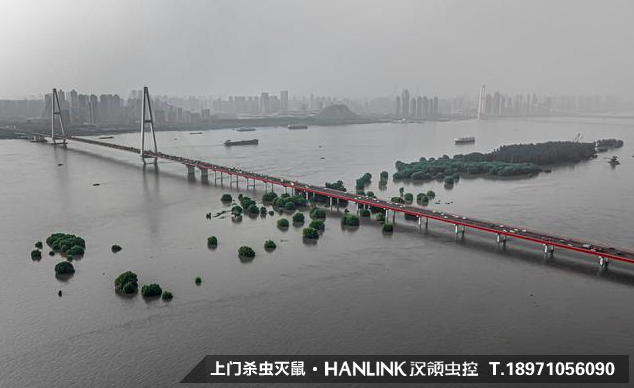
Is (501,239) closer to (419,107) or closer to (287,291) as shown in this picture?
(287,291)

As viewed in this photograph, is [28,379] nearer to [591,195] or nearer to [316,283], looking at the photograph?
[316,283]

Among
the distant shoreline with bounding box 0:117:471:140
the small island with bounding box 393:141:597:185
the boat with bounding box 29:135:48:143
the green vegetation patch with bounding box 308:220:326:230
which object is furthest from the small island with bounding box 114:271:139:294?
the distant shoreline with bounding box 0:117:471:140

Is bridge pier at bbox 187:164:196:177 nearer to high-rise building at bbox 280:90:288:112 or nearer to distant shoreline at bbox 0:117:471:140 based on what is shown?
distant shoreline at bbox 0:117:471:140

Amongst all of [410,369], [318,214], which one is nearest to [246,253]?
[318,214]

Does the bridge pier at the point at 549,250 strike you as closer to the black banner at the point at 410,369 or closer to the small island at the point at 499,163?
the black banner at the point at 410,369

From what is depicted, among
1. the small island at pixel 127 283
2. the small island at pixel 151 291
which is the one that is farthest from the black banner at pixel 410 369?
the small island at pixel 127 283

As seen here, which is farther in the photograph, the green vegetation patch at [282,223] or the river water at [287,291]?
the green vegetation patch at [282,223]
